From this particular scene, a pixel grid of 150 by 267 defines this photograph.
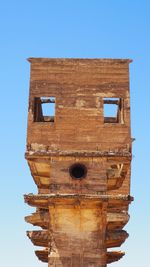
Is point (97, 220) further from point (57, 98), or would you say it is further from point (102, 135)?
point (57, 98)

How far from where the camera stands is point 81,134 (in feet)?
66.2

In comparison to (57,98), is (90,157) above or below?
below

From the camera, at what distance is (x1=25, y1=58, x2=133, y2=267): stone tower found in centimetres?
1933

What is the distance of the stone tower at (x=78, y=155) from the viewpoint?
63.4 ft

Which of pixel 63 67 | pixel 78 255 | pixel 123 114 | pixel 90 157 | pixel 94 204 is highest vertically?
pixel 63 67

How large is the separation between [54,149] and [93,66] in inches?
137

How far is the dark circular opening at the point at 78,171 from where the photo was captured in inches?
787

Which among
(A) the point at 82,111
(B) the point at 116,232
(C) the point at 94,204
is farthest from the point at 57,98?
(B) the point at 116,232

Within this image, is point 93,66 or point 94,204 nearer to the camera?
point 94,204

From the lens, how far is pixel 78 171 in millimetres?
20156

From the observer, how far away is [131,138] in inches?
794

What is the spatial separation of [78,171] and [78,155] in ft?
2.13

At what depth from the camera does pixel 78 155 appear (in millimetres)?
19875

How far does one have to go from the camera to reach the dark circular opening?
2000 cm
